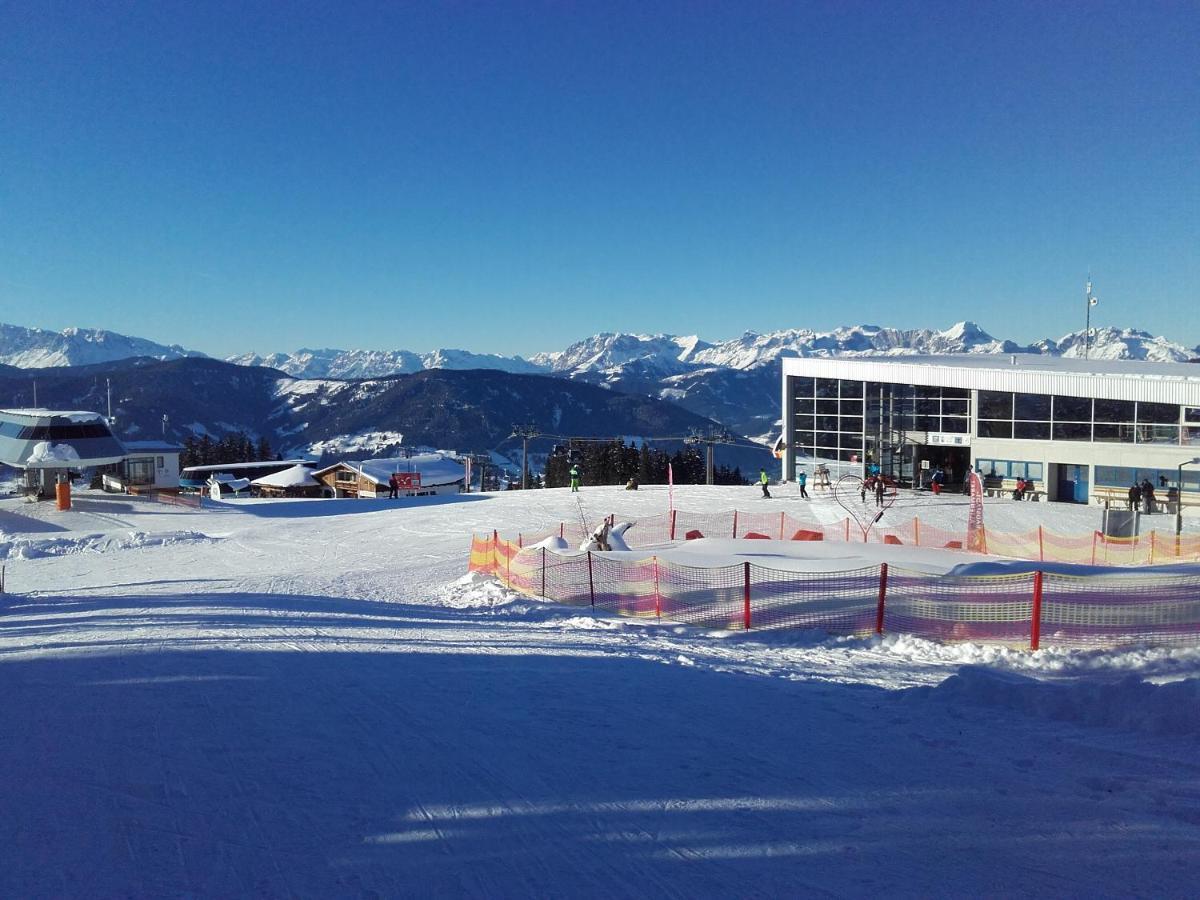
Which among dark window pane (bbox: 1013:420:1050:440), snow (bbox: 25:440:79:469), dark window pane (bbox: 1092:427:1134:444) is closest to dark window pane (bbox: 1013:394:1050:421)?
dark window pane (bbox: 1013:420:1050:440)

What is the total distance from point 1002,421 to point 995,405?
0.76m

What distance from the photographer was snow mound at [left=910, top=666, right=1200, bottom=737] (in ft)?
19.8

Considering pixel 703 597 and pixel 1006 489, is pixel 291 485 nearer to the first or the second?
pixel 1006 489

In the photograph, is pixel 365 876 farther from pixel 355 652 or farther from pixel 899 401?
pixel 899 401

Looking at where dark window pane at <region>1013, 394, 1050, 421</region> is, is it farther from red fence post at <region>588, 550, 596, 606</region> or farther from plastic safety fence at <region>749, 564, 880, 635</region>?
red fence post at <region>588, 550, 596, 606</region>

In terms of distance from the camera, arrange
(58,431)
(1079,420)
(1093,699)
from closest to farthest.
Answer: (1093,699), (1079,420), (58,431)

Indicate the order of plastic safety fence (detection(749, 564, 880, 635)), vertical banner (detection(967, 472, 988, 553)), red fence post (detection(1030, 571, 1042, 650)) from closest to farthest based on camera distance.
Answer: red fence post (detection(1030, 571, 1042, 650)) → plastic safety fence (detection(749, 564, 880, 635)) → vertical banner (detection(967, 472, 988, 553))

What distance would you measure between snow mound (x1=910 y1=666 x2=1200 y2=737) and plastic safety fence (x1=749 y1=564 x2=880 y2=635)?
11.7ft

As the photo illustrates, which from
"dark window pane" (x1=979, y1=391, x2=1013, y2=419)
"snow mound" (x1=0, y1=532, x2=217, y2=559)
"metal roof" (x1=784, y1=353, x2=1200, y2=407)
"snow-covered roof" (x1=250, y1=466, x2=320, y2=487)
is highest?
"metal roof" (x1=784, y1=353, x2=1200, y2=407)

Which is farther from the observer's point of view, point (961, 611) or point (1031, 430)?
point (1031, 430)

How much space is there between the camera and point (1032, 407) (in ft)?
101

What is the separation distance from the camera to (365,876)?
3.81m

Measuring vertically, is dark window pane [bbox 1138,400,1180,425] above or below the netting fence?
above

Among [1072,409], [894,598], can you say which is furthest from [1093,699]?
[1072,409]
